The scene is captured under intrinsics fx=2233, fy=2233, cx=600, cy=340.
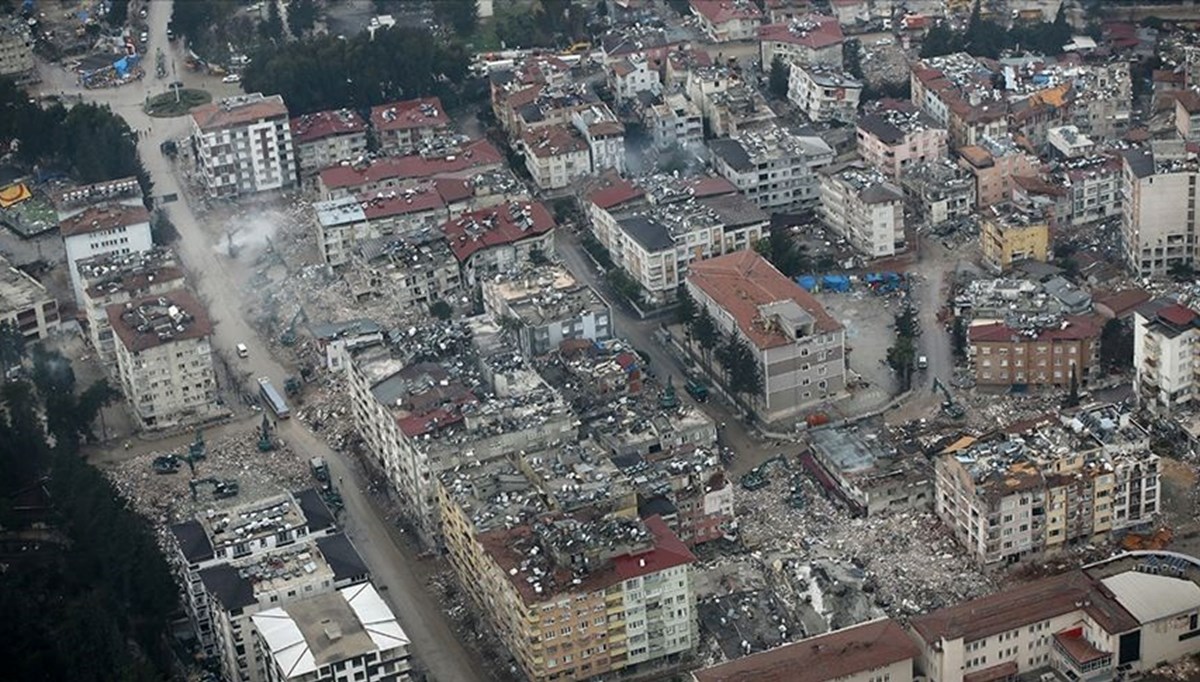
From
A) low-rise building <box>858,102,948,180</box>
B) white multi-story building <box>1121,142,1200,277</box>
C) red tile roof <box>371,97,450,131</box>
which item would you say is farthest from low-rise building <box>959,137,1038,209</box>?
red tile roof <box>371,97,450,131</box>

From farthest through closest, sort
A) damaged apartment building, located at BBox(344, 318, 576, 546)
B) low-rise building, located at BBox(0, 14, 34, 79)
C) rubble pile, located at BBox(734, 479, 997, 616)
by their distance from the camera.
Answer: low-rise building, located at BBox(0, 14, 34, 79)
damaged apartment building, located at BBox(344, 318, 576, 546)
rubble pile, located at BBox(734, 479, 997, 616)

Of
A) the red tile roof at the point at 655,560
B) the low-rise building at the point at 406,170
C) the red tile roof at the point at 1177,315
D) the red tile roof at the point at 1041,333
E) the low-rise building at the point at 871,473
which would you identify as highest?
the low-rise building at the point at 406,170

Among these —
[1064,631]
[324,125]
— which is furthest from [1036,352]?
[324,125]

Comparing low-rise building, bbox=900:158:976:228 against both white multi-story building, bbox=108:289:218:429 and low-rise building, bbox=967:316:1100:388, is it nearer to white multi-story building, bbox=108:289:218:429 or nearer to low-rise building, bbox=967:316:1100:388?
low-rise building, bbox=967:316:1100:388

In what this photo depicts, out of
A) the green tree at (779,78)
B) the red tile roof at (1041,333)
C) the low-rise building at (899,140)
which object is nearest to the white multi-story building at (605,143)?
the green tree at (779,78)

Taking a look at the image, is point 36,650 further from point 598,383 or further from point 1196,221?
point 1196,221

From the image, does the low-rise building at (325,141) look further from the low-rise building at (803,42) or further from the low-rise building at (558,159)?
the low-rise building at (803,42)
